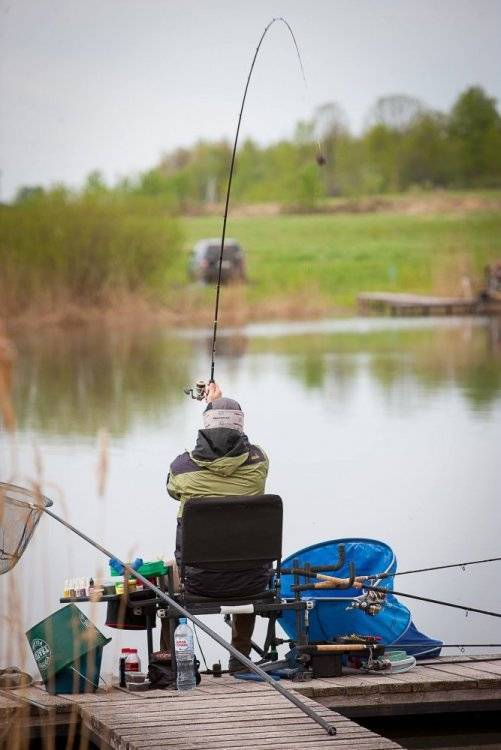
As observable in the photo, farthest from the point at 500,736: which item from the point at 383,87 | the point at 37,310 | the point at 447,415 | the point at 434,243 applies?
the point at 383,87

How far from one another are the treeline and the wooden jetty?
136 ft

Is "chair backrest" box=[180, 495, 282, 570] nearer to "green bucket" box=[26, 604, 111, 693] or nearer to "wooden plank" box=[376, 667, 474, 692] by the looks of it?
"green bucket" box=[26, 604, 111, 693]

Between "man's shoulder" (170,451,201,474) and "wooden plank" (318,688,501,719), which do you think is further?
"man's shoulder" (170,451,201,474)

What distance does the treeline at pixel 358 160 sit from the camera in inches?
1913

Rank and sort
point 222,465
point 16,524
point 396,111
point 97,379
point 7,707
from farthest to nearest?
point 396,111 → point 97,379 → point 222,465 → point 16,524 → point 7,707

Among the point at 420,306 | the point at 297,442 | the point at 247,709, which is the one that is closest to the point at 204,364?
the point at 297,442

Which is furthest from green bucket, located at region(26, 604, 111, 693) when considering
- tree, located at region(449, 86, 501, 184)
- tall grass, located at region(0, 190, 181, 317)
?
tree, located at region(449, 86, 501, 184)

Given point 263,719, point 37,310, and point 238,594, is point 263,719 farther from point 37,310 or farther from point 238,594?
point 37,310

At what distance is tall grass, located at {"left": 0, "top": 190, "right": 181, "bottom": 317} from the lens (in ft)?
99.3

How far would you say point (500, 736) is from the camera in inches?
192

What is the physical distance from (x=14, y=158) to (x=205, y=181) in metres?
7.95

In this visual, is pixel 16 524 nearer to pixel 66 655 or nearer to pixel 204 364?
pixel 66 655

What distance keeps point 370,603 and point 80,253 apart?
Result: 26.1 m

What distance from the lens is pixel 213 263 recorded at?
103ft
